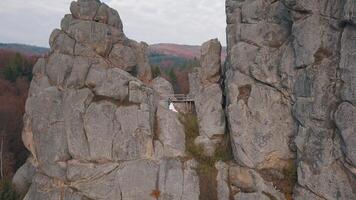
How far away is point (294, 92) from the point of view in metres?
29.4

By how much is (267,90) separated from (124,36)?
15330mm

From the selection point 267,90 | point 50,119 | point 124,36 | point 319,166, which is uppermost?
point 124,36

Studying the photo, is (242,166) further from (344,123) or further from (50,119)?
(50,119)

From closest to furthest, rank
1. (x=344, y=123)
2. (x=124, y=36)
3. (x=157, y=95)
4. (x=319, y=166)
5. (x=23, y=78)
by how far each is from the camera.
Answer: (x=344, y=123)
(x=319, y=166)
(x=157, y=95)
(x=124, y=36)
(x=23, y=78)

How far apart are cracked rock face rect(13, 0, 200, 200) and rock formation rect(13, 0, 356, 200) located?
0.29 feet

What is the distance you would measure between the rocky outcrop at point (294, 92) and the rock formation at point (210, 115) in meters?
0.08

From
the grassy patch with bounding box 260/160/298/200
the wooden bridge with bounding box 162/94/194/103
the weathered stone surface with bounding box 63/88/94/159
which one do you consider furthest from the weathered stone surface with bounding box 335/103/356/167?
the weathered stone surface with bounding box 63/88/94/159

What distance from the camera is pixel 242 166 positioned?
104 feet

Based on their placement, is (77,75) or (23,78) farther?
(23,78)

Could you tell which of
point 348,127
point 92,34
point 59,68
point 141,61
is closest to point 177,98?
point 141,61

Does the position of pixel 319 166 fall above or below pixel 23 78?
below

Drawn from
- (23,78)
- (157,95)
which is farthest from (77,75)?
(23,78)

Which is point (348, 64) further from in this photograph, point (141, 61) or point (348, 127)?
point (141, 61)

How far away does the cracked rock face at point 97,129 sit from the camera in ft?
109
